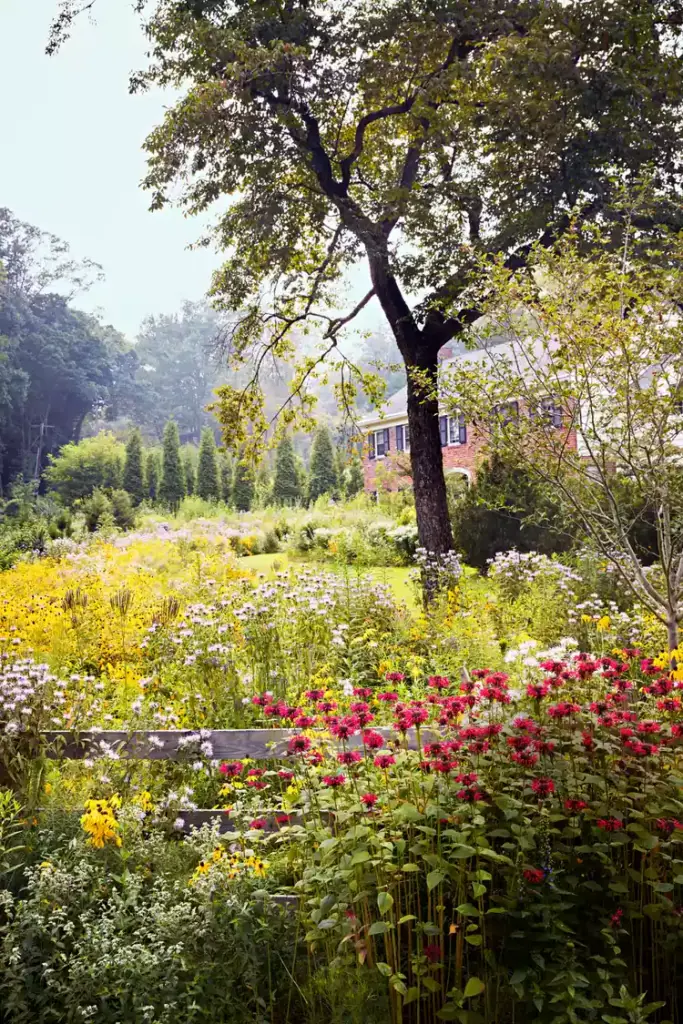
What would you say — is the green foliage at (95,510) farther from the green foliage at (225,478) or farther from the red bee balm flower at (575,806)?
the red bee balm flower at (575,806)

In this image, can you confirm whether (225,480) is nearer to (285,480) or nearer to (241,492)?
(241,492)

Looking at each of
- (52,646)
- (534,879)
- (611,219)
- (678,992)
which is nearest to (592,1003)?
(534,879)

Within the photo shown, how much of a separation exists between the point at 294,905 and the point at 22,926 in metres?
0.83

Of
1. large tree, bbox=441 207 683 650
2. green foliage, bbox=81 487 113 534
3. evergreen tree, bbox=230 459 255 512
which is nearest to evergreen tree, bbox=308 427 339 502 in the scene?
evergreen tree, bbox=230 459 255 512

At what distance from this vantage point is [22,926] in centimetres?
242

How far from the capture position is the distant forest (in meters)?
30.6

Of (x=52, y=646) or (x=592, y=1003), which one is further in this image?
(x=52, y=646)

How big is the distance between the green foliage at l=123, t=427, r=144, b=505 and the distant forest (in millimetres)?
4201

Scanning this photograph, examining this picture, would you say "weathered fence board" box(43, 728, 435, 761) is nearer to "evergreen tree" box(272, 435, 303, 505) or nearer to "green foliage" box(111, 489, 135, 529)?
"green foliage" box(111, 489, 135, 529)

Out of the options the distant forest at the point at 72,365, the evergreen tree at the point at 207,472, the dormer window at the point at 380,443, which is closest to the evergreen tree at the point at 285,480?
the evergreen tree at the point at 207,472

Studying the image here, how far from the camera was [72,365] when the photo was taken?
32.2 metres

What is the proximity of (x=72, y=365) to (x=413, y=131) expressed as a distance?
25157mm

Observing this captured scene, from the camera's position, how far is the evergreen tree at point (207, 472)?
79.3ft

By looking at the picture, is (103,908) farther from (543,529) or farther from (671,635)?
(543,529)
